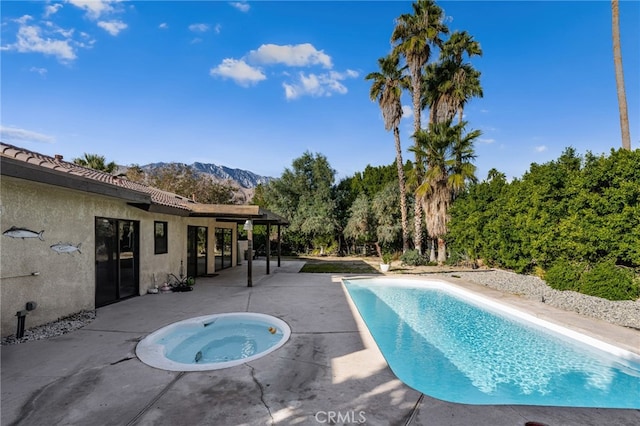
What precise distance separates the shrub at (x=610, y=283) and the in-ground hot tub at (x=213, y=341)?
9.46 meters

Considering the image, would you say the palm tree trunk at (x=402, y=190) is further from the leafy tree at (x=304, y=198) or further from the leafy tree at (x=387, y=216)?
the leafy tree at (x=304, y=198)

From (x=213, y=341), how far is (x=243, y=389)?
296 cm

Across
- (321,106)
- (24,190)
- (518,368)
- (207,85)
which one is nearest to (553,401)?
(518,368)

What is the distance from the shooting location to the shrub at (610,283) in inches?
340

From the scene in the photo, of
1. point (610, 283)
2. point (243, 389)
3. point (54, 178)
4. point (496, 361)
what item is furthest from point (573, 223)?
point (54, 178)

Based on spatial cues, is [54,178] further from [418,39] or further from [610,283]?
[418,39]

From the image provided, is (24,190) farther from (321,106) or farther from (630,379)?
(321,106)

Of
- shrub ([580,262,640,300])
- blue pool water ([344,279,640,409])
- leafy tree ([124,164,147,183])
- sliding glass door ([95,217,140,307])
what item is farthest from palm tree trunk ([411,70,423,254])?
leafy tree ([124,164,147,183])

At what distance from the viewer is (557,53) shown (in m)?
14.3

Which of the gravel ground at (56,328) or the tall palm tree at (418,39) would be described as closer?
the gravel ground at (56,328)

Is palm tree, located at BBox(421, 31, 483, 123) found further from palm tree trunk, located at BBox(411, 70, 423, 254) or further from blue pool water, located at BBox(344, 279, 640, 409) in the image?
blue pool water, located at BBox(344, 279, 640, 409)

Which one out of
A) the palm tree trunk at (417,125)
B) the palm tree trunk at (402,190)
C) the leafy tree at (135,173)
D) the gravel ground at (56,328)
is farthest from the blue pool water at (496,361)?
the leafy tree at (135,173)

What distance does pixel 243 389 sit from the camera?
12.8ft

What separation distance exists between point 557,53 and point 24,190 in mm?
20214
